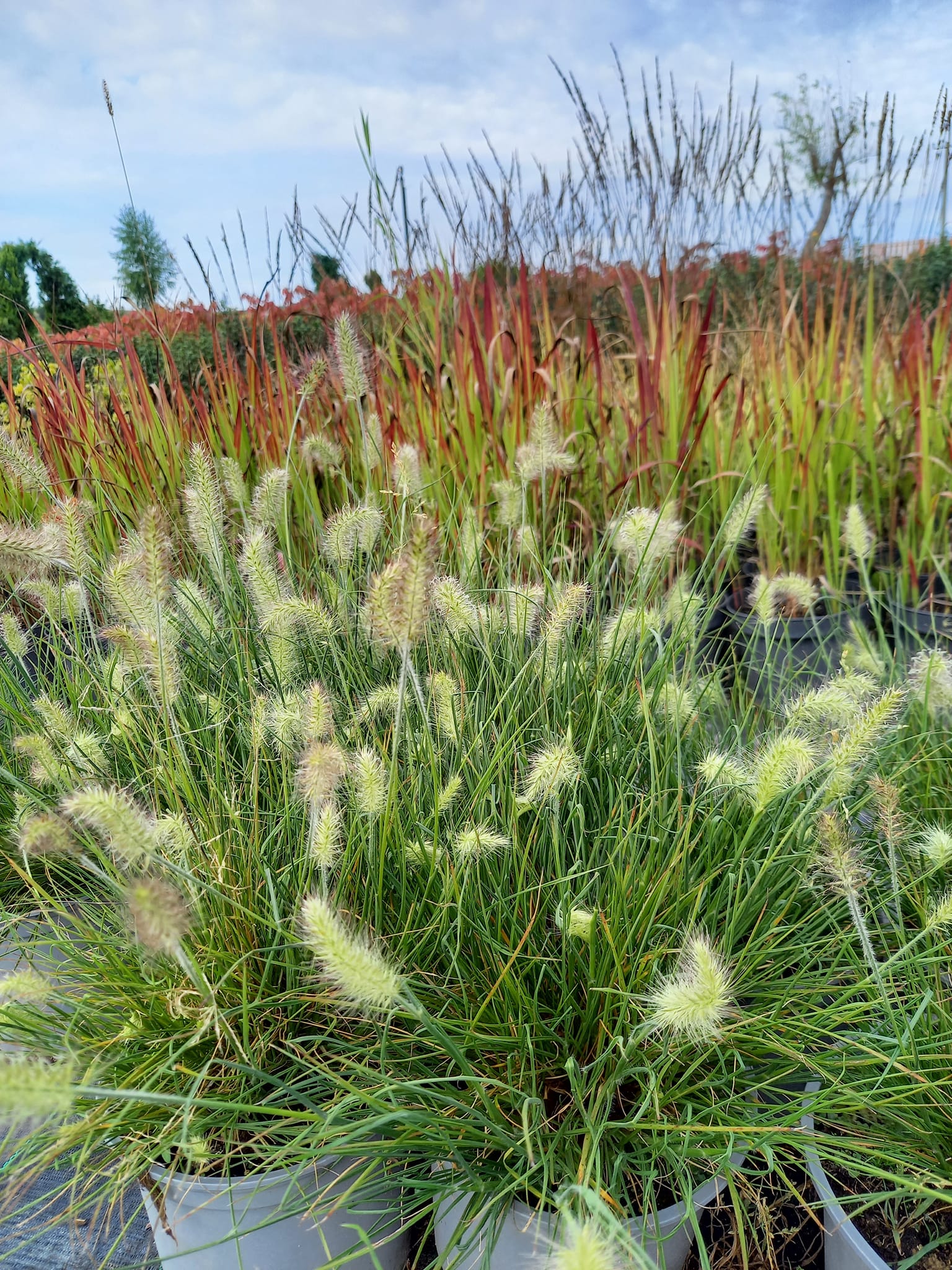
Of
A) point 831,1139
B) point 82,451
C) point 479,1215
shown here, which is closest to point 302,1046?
point 479,1215

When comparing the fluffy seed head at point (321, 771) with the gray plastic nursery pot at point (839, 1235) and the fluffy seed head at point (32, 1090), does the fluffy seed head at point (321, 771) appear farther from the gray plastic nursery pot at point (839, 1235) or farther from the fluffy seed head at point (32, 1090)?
the gray plastic nursery pot at point (839, 1235)

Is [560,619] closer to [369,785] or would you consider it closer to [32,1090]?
[369,785]

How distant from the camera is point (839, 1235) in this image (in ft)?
3.51

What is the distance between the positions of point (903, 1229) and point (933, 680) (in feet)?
2.71

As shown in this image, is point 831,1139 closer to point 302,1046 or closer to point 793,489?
point 302,1046

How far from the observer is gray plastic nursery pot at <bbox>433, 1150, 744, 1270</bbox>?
0.97 m

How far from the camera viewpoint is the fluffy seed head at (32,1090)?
0.63 m

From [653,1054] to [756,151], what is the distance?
4808mm

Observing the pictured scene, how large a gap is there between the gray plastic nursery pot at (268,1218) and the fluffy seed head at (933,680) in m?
1.12

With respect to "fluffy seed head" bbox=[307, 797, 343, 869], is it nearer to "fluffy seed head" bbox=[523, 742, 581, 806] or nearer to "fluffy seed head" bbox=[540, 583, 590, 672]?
"fluffy seed head" bbox=[523, 742, 581, 806]

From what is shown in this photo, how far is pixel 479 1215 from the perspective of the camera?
3.36ft

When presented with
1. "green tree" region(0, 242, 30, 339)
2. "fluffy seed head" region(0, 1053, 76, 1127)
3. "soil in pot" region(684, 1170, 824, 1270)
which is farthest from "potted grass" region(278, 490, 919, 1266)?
"green tree" region(0, 242, 30, 339)

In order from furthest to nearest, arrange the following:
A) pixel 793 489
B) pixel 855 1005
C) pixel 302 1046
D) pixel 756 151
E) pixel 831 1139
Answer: pixel 756 151
pixel 793 489
pixel 302 1046
pixel 855 1005
pixel 831 1139

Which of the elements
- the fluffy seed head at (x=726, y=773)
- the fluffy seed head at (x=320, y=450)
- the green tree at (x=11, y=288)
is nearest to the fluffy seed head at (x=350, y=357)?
the fluffy seed head at (x=320, y=450)
